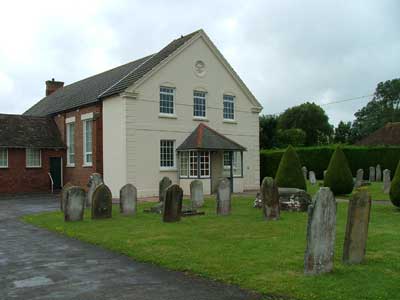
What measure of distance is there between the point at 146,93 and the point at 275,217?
14622mm

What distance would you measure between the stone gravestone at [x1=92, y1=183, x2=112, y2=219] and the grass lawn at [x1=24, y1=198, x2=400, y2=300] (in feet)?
1.73

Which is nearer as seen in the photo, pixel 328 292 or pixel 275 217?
pixel 328 292

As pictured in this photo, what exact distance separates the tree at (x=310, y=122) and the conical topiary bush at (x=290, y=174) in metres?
58.2

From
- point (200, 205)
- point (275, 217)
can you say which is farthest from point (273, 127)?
point (275, 217)

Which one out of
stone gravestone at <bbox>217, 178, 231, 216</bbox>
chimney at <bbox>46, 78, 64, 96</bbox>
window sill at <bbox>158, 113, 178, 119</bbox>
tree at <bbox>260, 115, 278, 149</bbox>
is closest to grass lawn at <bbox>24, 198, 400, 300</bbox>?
stone gravestone at <bbox>217, 178, 231, 216</bbox>

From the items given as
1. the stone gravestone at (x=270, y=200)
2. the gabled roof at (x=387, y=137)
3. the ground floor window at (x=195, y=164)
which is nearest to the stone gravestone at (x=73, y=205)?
the stone gravestone at (x=270, y=200)

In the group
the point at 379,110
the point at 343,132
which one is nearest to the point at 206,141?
the point at 343,132

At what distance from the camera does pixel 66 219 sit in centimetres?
1608

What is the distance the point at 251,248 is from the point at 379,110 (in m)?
80.6

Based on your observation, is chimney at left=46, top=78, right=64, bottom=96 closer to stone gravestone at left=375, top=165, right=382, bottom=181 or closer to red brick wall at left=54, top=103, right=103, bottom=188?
red brick wall at left=54, top=103, right=103, bottom=188

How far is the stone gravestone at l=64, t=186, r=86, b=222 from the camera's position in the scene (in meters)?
16.0

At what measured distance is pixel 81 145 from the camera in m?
30.8

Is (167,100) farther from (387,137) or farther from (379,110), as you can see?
(379,110)

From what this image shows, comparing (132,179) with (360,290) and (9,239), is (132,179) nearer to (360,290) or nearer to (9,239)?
(9,239)
